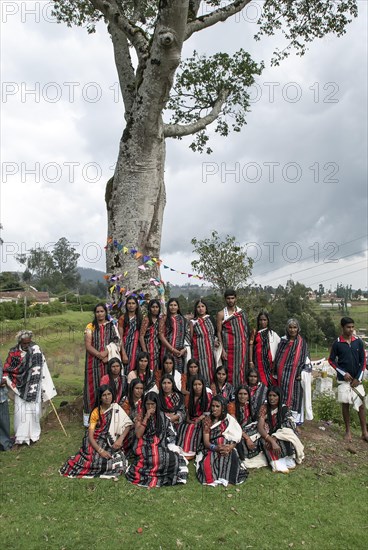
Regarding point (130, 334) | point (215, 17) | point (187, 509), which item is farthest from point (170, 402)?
point (215, 17)

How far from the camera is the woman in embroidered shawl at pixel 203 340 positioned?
697cm

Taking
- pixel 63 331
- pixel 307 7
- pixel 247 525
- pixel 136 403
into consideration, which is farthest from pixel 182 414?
pixel 63 331

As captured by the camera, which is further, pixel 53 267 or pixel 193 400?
pixel 53 267

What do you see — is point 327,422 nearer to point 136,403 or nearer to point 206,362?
point 206,362

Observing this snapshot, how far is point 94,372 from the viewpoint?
22.8ft

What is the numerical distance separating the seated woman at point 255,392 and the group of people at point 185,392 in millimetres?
13

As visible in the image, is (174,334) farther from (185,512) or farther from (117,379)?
(185,512)

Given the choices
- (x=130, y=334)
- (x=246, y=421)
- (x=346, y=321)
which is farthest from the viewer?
(x=130, y=334)

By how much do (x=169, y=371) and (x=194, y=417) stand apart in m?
0.78

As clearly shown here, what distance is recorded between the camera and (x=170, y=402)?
6.28 meters

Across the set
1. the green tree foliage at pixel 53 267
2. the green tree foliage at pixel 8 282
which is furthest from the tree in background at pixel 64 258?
the green tree foliage at pixel 8 282

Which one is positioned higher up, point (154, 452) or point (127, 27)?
point (127, 27)

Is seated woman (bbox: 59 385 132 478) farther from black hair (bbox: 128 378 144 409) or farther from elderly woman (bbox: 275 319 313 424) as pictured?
elderly woman (bbox: 275 319 313 424)

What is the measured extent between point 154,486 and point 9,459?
225 cm
